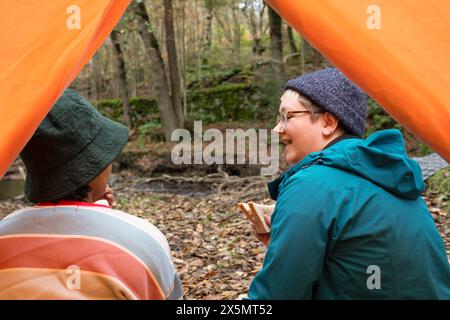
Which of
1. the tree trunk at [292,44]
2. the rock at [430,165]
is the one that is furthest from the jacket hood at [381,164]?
the tree trunk at [292,44]

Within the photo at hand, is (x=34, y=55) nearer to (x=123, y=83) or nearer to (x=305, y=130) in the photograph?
(x=305, y=130)

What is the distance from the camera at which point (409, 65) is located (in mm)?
1567

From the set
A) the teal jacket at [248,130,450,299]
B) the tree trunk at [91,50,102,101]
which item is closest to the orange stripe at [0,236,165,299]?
the teal jacket at [248,130,450,299]

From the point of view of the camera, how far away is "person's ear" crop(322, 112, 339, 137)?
1761mm

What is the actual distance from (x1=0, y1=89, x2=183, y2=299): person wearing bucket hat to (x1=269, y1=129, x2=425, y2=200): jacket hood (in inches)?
24.8

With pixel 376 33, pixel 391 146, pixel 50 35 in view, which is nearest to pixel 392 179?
pixel 391 146

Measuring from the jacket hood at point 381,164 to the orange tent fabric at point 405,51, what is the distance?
5.5 inches

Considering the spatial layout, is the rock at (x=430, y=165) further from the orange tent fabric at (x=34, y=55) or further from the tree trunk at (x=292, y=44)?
the tree trunk at (x=292, y=44)

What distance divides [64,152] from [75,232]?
273 mm

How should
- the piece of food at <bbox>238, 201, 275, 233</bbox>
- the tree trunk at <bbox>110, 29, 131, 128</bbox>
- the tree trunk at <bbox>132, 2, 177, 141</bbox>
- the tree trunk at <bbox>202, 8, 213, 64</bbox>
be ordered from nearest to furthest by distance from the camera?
1. the piece of food at <bbox>238, 201, 275, 233</bbox>
2. the tree trunk at <bbox>132, 2, 177, 141</bbox>
3. the tree trunk at <bbox>110, 29, 131, 128</bbox>
4. the tree trunk at <bbox>202, 8, 213, 64</bbox>

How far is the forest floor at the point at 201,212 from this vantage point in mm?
4733

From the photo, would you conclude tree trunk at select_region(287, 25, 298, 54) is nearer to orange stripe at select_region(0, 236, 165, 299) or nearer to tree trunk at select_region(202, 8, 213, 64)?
tree trunk at select_region(202, 8, 213, 64)
